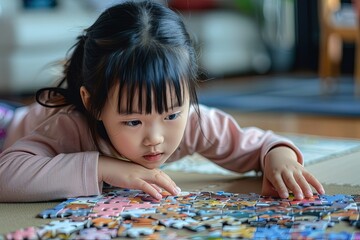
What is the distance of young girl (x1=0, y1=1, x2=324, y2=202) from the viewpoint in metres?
1.28

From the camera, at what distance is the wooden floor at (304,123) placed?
101 inches

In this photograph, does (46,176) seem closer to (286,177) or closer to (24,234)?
(24,234)

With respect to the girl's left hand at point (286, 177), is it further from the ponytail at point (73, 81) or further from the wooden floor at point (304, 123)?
the wooden floor at point (304, 123)

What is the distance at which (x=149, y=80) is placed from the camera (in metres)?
1.26

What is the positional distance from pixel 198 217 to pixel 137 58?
1.02 feet

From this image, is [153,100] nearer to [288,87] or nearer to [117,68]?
[117,68]

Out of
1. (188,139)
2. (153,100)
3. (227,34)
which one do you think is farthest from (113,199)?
(227,34)

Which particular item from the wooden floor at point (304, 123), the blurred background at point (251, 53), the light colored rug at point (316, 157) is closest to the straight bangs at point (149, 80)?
the light colored rug at point (316, 157)

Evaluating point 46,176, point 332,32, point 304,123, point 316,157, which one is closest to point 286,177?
point 46,176

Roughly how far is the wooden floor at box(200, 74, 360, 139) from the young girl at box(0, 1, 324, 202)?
1.12 metres

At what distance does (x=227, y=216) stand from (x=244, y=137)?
0.42 meters

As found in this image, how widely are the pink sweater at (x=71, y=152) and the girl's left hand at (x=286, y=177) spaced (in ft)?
0.17

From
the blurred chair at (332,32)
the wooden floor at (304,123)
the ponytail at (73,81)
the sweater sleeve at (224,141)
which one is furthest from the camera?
the blurred chair at (332,32)

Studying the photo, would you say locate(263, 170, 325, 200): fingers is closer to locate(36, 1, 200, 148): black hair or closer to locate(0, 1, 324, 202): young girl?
locate(0, 1, 324, 202): young girl
